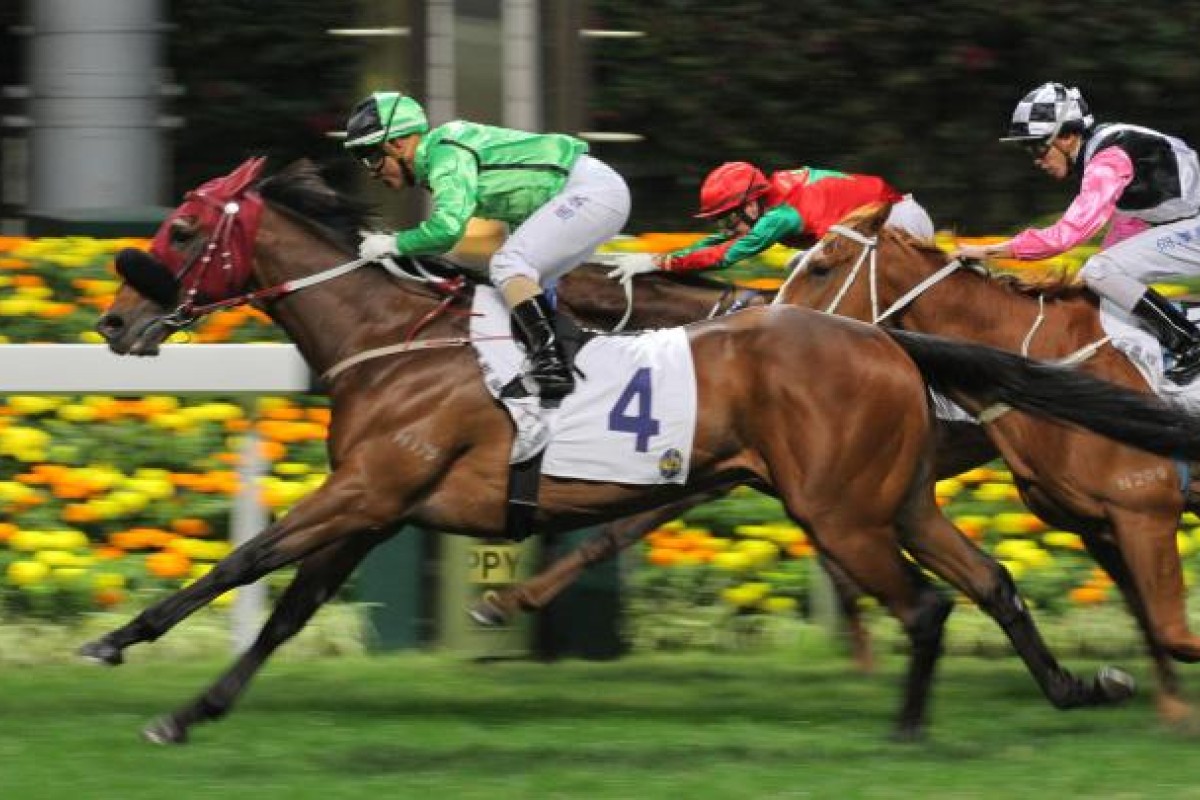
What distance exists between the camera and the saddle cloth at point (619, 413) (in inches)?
291

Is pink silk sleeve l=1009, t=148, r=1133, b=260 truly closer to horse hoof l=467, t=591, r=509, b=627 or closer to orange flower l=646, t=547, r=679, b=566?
orange flower l=646, t=547, r=679, b=566

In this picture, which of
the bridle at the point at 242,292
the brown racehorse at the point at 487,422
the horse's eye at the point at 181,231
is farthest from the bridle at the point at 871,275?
the horse's eye at the point at 181,231

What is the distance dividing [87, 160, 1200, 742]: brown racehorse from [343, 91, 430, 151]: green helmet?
29cm

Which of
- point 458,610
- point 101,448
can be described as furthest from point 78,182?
point 458,610

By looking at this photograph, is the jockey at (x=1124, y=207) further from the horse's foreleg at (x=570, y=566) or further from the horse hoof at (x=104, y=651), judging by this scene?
the horse hoof at (x=104, y=651)

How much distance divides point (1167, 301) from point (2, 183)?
24.5ft

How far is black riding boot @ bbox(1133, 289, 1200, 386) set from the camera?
7984 millimetres

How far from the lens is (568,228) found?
25.5 feet

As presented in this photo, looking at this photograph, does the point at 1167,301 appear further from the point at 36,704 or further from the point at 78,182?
the point at 78,182

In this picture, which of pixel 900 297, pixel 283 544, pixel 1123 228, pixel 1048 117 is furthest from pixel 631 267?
pixel 283 544

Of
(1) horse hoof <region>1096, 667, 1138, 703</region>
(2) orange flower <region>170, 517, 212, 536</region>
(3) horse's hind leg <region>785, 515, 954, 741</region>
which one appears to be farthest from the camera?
(2) orange flower <region>170, 517, 212, 536</region>

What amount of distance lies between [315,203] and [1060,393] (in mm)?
2245

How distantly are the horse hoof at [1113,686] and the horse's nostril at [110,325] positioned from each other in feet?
9.99

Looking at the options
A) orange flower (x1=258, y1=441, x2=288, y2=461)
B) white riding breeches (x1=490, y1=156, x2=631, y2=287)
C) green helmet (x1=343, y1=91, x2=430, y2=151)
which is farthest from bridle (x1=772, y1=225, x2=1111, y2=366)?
orange flower (x1=258, y1=441, x2=288, y2=461)
